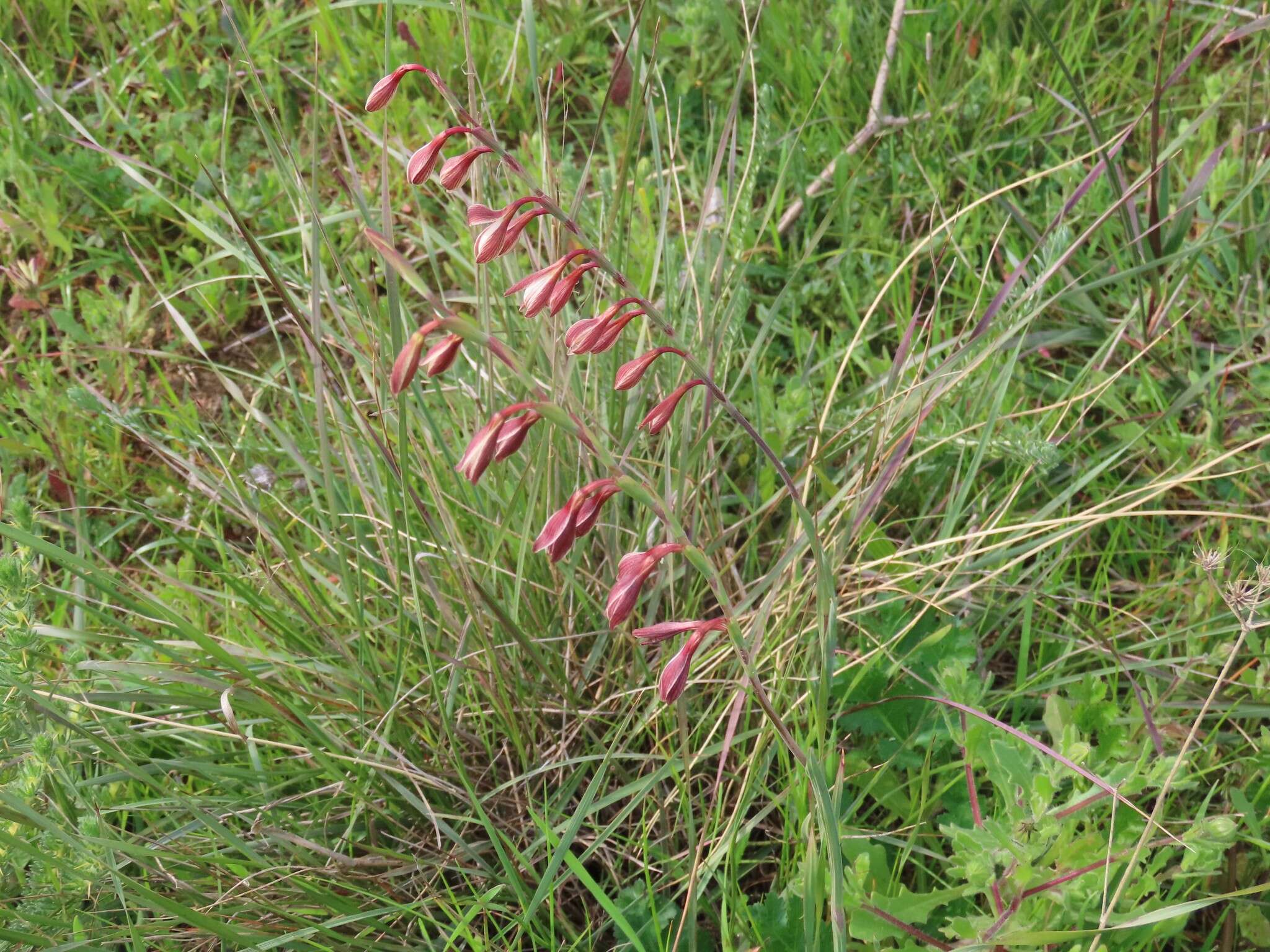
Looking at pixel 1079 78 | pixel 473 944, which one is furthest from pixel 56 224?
pixel 1079 78

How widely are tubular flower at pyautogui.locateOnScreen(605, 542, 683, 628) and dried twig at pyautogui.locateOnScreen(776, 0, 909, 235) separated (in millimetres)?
1772

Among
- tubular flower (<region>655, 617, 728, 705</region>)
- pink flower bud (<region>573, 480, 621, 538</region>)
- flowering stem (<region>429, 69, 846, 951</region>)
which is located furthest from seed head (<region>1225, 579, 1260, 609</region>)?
pink flower bud (<region>573, 480, 621, 538</region>)

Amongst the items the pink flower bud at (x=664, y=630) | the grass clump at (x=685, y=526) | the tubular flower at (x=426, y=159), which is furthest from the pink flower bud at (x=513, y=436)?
the tubular flower at (x=426, y=159)

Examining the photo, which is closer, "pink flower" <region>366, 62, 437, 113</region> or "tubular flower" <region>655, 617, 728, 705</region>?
"tubular flower" <region>655, 617, 728, 705</region>

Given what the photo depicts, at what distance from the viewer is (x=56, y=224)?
286cm

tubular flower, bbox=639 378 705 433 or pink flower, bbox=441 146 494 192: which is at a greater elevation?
pink flower, bbox=441 146 494 192

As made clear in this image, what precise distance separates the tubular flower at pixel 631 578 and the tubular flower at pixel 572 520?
0.06 meters

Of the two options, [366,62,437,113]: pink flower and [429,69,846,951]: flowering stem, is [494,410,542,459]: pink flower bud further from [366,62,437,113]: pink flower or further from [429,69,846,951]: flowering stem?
[366,62,437,113]: pink flower

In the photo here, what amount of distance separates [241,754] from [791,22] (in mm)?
2303

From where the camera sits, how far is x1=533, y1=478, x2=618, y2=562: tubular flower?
3.40ft

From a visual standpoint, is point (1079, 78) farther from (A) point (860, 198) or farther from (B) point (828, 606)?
Answer: (B) point (828, 606)

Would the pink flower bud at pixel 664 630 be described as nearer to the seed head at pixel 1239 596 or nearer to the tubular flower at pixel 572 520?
the tubular flower at pixel 572 520

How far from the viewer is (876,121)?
2742 millimetres

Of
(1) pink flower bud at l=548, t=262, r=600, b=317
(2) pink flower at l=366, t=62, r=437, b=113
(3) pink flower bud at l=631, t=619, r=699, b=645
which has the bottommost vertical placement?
(3) pink flower bud at l=631, t=619, r=699, b=645
